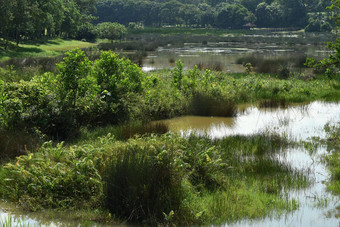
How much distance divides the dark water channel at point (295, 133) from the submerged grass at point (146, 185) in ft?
0.91

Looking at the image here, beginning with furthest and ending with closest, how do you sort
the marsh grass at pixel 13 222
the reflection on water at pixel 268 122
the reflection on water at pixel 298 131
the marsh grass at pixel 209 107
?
the marsh grass at pixel 209 107, the reflection on water at pixel 268 122, the reflection on water at pixel 298 131, the marsh grass at pixel 13 222

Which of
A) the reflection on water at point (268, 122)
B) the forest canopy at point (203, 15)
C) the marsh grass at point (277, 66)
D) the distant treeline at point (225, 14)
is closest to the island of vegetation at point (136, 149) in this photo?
the reflection on water at point (268, 122)

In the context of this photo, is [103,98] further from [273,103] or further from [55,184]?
[273,103]

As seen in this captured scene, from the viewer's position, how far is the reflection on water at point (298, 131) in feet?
19.9

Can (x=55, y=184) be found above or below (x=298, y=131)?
above

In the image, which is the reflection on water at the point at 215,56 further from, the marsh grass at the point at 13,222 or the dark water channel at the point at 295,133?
the marsh grass at the point at 13,222

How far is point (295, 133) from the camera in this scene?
11539mm

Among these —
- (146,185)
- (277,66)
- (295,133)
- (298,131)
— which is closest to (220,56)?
(277,66)

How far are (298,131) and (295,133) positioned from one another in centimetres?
31

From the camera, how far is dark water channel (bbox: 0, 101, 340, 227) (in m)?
5.95

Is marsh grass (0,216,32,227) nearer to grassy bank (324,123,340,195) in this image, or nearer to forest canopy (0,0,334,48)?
grassy bank (324,123,340,195)

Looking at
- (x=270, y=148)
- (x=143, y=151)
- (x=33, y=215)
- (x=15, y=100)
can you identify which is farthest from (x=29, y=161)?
(x=270, y=148)

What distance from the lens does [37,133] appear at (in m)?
9.78

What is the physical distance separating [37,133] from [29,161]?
2.64 metres
